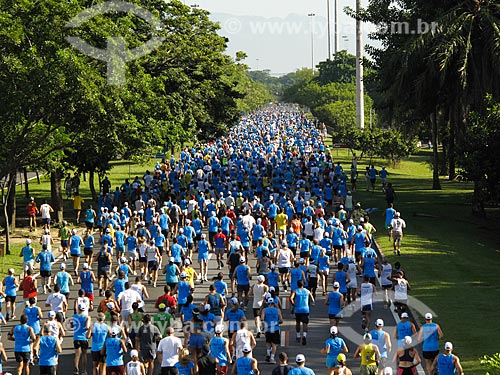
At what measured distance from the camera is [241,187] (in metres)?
38.2

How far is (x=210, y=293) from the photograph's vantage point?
16328mm

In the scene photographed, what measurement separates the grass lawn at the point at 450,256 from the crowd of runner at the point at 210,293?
1.13m

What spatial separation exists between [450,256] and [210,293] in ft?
43.4

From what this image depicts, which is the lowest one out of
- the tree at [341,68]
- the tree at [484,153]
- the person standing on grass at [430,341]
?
the person standing on grass at [430,341]

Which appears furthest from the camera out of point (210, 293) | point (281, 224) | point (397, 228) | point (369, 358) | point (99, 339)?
point (281, 224)

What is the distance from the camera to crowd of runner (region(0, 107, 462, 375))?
45.4 ft

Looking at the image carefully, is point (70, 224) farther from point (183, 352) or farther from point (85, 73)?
point (183, 352)

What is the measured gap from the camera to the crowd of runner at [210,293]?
13852mm

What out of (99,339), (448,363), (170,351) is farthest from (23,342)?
(448,363)

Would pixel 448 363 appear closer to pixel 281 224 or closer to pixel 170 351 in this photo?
pixel 170 351

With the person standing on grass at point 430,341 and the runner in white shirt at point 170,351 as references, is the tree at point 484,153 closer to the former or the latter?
the person standing on grass at point 430,341

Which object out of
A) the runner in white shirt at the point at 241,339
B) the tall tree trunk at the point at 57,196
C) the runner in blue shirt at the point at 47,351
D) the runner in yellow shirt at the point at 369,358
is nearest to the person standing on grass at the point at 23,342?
the runner in blue shirt at the point at 47,351

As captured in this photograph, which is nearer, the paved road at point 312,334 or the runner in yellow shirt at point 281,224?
the paved road at point 312,334

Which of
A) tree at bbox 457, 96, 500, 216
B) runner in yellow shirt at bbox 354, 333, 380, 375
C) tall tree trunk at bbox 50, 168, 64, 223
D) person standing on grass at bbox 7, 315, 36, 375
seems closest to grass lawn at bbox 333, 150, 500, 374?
tree at bbox 457, 96, 500, 216
